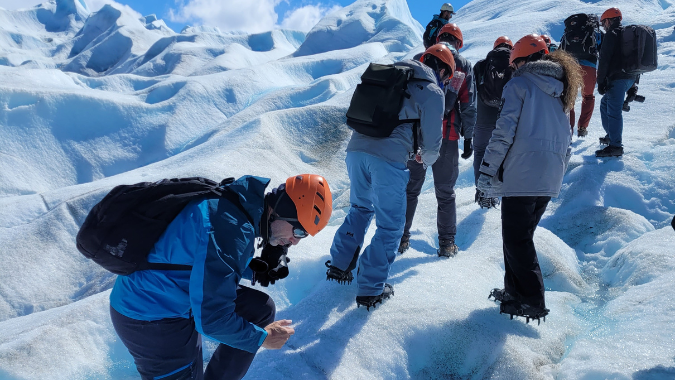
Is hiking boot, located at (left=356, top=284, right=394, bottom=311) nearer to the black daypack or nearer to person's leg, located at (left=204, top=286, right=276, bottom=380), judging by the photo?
person's leg, located at (left=204, top=286, right=276, bottom=380)

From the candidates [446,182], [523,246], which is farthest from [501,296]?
[446,182]

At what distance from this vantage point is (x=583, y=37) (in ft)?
16.6

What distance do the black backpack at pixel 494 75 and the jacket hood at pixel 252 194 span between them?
278 centimetres

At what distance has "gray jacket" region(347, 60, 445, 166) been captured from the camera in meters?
2.48

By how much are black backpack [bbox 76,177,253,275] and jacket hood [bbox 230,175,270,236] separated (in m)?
0.04

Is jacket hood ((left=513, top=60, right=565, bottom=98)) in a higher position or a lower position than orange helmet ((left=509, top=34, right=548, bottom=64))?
lower

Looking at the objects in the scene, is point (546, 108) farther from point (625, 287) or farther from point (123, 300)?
point (123, 300)

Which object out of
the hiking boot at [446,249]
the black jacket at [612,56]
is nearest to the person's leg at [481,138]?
the hiking boot at [446,249]

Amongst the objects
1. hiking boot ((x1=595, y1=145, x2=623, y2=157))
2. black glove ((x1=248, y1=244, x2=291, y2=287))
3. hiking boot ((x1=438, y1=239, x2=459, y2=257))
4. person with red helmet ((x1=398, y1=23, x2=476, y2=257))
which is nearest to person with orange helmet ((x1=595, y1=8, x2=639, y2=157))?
hiking boot ((x1=595, y1=145, x2=623, y2=157))

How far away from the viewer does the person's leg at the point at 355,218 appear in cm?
260

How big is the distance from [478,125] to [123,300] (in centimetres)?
361

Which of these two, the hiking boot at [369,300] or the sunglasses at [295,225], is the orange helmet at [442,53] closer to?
the hiking boot at [369,300]

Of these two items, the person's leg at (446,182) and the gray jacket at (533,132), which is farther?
the person's leg at (446,182)

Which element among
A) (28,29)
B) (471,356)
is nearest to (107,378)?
A: (471,356)
